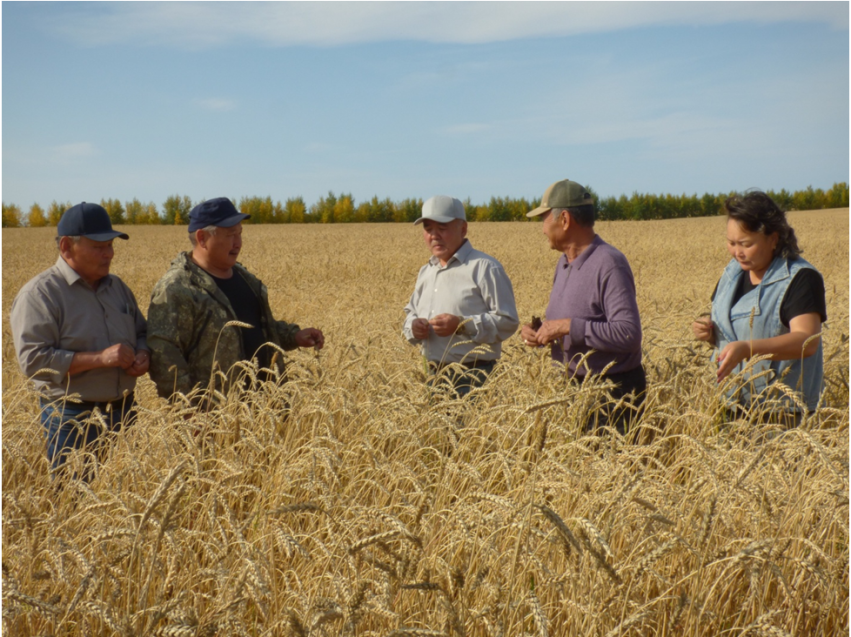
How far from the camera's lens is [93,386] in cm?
344

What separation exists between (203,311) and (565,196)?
192cm

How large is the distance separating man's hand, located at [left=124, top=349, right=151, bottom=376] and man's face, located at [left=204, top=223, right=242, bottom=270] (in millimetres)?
595

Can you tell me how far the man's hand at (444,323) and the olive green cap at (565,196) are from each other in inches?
27.5

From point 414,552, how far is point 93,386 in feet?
7.57

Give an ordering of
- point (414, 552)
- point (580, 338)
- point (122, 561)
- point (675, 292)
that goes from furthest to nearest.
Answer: point (675, 292) → point (580, 338) → point (122, 561) → point (414, 552)

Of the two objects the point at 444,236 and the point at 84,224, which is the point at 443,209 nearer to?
the point at 444,236

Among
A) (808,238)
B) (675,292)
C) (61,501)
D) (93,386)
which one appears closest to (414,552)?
(61,501)

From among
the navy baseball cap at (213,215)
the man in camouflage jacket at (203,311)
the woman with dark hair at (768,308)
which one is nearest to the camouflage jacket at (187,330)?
the man in camouflage jacket at (203,311)

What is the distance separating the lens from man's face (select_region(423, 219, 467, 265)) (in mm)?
4004

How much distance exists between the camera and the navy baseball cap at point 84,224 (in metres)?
3.39

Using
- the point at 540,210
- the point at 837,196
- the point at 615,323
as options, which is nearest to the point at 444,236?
the point at 540,210

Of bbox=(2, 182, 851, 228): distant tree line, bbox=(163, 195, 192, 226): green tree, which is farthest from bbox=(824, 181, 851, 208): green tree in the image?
bbox=(163, 195, 192, 226): green tree

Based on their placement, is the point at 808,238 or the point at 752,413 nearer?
the point at 752,413

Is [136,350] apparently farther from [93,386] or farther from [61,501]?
[61,501]
